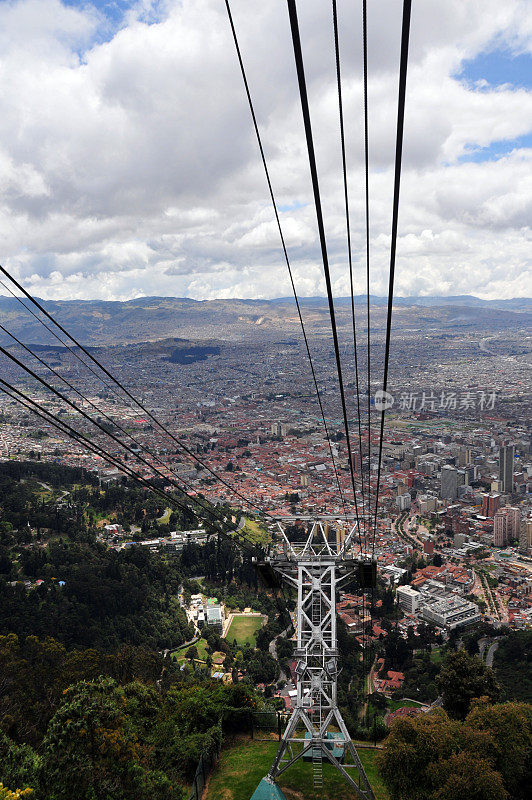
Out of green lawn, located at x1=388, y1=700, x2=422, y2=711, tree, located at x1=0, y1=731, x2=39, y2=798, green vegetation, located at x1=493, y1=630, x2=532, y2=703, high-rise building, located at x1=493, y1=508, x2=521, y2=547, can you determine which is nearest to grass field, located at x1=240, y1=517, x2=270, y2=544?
high-rise building, located at x1=493, y1=508, x2=521, y2=547

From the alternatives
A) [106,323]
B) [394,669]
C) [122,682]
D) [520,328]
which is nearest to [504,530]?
[394,669]

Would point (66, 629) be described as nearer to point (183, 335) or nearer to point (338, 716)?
point (338, 716)

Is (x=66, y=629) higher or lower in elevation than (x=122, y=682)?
lower

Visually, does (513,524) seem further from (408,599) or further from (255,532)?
(255,532)

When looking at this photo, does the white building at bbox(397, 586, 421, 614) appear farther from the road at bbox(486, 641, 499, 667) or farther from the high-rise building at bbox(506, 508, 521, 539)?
the high-rise building at bbox(506, 508, 521, 539)

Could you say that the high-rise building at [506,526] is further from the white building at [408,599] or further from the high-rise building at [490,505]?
the white building at [408,599]

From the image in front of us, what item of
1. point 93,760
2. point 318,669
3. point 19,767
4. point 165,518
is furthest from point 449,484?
point 19,767
